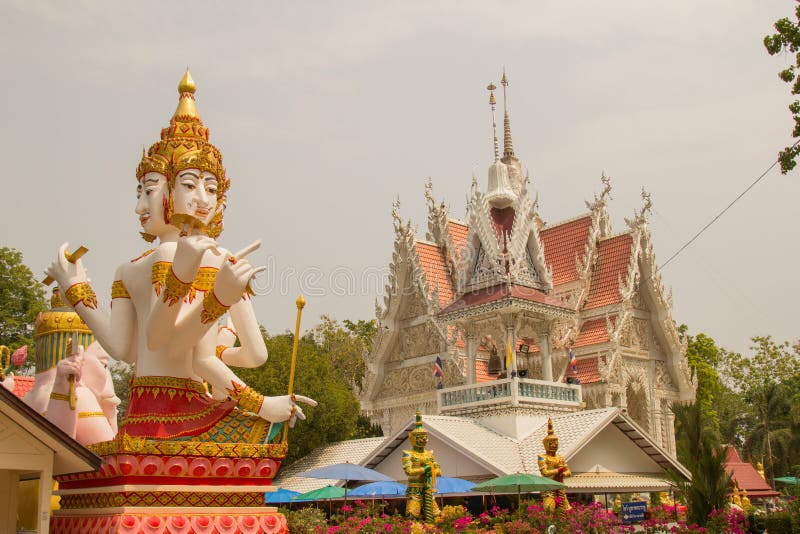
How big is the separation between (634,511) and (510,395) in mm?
4275

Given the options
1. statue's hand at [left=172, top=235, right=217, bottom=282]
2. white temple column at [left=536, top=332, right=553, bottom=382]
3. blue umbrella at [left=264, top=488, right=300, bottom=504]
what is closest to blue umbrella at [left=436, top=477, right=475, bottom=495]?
blue umbrella at [left=264, top=488, right=300, bottom=504]

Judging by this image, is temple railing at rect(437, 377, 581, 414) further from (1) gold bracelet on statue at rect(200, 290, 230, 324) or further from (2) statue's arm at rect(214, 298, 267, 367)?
(1) gold bracelet on statue at rect(200, 290, 230, 324)

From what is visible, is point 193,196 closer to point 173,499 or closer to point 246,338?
point 246,338

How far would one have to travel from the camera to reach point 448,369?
21000 mm

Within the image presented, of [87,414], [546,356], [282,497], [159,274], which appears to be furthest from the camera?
[546,356]

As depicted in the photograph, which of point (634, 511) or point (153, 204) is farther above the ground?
point (153, 204)

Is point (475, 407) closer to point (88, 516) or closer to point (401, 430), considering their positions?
point (401, 430)

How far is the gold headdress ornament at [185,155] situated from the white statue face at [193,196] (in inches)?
2.1

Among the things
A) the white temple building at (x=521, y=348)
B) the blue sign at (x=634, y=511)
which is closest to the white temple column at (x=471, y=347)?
the white temple building at (x=521, y=348)

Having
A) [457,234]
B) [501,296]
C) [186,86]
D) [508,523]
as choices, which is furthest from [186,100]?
[457,234]

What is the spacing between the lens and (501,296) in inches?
656

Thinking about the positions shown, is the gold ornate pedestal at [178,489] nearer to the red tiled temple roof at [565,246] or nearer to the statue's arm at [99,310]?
the statue's arm at [99,310]

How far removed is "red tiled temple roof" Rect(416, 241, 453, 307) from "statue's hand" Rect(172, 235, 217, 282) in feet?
57.5

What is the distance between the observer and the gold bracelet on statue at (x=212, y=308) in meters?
5.50
